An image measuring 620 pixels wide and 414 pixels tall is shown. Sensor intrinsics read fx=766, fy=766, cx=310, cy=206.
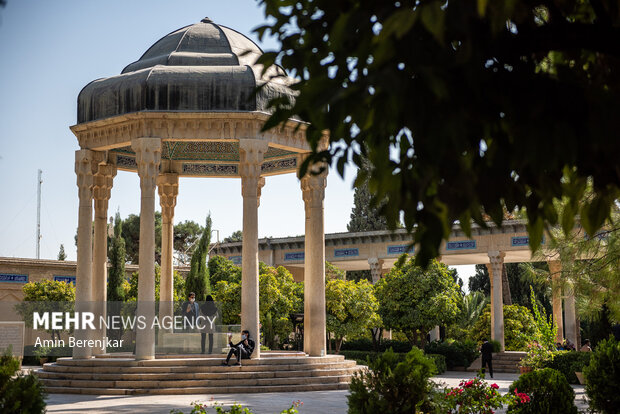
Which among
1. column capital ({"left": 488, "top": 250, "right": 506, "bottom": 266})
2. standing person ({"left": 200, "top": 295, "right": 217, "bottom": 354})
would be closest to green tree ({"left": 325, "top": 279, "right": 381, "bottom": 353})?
column capital ({"left": 488, "top": 250, "right": 506, "bottom": 266})

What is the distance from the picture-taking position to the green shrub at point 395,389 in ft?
27.2

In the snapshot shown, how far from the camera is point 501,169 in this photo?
3.17 meters

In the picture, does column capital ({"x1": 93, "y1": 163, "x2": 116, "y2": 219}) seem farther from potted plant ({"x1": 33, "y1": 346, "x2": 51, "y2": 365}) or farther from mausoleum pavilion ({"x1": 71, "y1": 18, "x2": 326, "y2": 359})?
potted plant ({"x1": 33, "y1": 346, "x2": 51, "y2": 365})

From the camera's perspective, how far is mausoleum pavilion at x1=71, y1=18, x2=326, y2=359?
16.5 m

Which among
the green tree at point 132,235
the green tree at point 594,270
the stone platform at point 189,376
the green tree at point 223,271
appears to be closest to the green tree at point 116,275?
the green tree at point 223,271

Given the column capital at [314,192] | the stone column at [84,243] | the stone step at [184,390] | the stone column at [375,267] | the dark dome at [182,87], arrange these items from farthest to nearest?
the stone column at [375,267] < the column capital at [314,192] < the stone column at [84,243] < the dark dome at [182,87] < the stone step at [184,390]

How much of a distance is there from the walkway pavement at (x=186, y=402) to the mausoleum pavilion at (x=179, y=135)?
5.95ft

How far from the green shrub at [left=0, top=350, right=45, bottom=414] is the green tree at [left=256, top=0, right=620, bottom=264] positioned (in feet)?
14.3

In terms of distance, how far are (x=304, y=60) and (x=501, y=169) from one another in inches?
→ 45.4

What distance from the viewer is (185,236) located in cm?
5547

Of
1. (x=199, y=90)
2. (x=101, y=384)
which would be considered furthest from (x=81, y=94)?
(x=101, y=384)

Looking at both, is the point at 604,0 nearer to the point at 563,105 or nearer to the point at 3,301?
the point at 563,105

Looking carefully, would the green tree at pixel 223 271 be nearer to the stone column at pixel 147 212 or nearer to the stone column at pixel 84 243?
the stone column at pixel 84 243

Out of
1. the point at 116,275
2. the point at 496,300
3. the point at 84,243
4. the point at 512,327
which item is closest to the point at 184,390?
the point at 84,243
